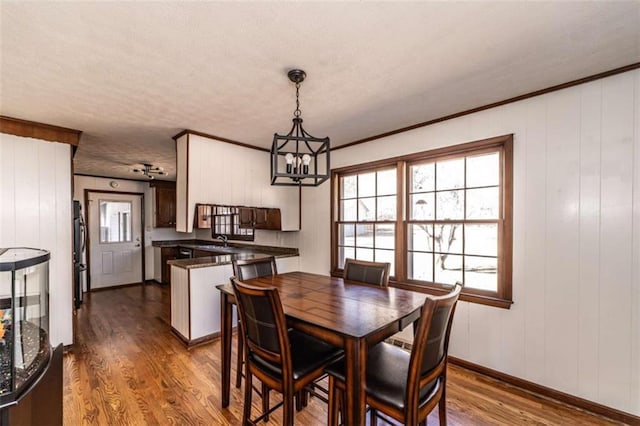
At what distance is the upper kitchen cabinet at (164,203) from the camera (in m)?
6.16

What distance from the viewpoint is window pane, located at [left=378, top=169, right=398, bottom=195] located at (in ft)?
11.1

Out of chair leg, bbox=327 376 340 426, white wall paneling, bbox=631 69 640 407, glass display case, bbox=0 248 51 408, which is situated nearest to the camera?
glass display case, bbox=0 248 51 408

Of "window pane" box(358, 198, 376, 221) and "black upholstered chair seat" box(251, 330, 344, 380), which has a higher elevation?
"window pane" box(358, 198, 376, 221)

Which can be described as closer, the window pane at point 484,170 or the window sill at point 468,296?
the window sill at point 468,296

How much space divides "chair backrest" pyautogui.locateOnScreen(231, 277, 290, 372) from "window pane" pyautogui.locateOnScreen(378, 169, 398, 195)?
2243 mm

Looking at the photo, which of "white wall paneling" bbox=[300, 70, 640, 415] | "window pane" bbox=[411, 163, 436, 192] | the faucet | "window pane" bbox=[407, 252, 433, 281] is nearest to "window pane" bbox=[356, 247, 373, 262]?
"window pane" bbox=[407, 252, 433, 281]

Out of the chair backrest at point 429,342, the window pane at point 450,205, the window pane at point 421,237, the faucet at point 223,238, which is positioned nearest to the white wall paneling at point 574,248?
the window pane at point 450,205

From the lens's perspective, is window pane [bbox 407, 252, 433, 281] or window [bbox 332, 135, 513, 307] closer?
window [bbox 332, 135, 513, 307]

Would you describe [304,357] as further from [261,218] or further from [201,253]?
[201,253]

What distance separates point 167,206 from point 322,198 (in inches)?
161

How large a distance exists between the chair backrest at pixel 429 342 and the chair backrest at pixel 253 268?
1.70 metres

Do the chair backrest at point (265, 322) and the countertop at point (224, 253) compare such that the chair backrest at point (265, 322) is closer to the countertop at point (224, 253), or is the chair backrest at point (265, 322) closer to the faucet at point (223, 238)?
the countertop at point (224, 253)

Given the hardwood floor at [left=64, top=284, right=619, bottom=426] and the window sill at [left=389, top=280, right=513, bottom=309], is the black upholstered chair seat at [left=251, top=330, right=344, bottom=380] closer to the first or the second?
the hardwood floor at [left=64, top=284, right=619, bottom=426]

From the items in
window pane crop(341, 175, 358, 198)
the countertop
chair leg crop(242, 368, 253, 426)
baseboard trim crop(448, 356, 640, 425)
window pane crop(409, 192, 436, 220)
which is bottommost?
baseboard trim crop(448, 356, 640, 425)
